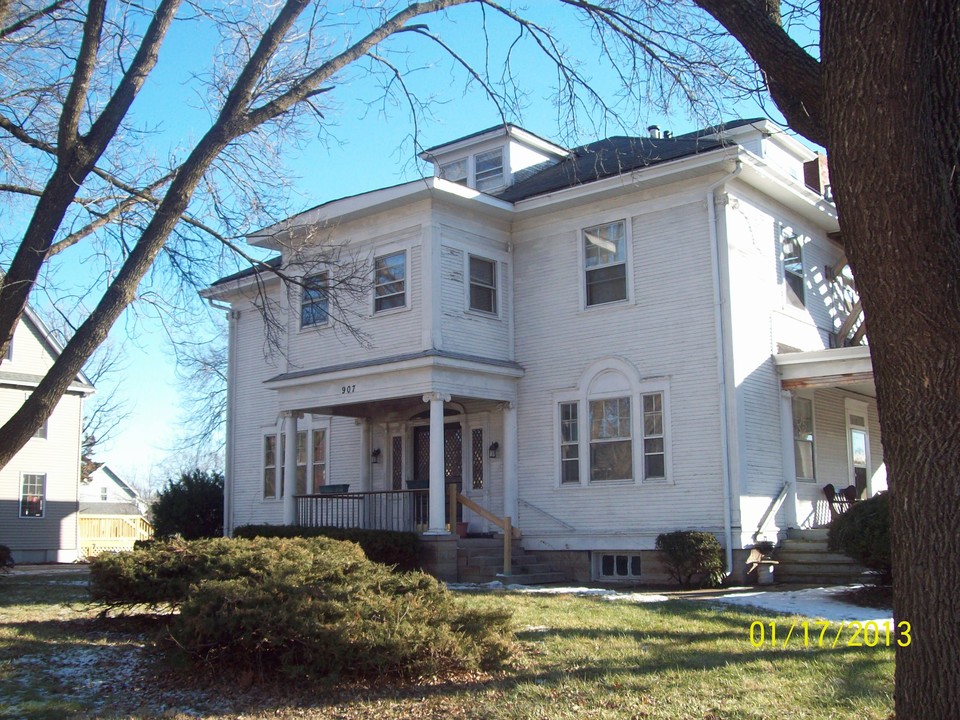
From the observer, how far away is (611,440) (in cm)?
1700

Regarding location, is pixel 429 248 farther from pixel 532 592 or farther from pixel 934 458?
pixel 934 458

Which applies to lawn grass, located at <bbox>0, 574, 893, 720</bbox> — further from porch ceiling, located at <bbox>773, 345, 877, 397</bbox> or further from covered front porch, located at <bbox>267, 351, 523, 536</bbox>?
porch ceiling, located at <bbox>773, 345, 877, 397</bbox>

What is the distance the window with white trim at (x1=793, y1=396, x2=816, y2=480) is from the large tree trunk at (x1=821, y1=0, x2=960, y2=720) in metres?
13.1

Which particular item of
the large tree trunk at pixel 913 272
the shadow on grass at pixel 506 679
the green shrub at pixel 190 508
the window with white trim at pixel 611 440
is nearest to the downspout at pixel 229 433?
the green shrub at pixel 190 508

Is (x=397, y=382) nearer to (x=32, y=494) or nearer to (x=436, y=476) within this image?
(x=436, y=476)

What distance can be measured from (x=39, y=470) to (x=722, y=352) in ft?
70.5

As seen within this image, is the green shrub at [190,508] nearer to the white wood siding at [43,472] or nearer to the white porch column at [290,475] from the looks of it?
the white porch column at [290,475]

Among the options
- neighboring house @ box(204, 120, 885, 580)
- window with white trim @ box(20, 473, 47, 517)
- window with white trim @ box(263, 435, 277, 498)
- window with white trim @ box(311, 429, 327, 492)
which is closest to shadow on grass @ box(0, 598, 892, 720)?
neighboring house @ box(204, 120, 885, 580)

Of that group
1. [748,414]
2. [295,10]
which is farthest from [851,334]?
[295,10]

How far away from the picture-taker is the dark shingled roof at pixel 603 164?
16.3 metres

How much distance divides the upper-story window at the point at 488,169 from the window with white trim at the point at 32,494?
1646 cm

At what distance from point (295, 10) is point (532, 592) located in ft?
27.3

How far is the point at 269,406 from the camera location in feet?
74.7

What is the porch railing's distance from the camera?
17891mm
